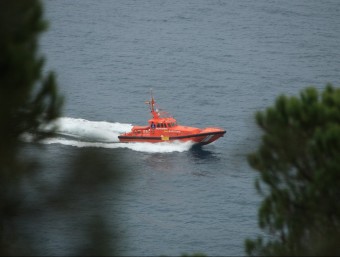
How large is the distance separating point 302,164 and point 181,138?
7123cm

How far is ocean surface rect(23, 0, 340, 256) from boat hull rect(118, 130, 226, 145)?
2.91ft

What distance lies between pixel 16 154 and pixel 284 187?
12.1m

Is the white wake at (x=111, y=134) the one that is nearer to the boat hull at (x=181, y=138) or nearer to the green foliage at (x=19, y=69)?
the boat hull at (x=181, y=138)

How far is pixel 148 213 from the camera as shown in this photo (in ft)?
251

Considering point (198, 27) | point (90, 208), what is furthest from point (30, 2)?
point (198, 27)

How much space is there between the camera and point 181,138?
97500 mm

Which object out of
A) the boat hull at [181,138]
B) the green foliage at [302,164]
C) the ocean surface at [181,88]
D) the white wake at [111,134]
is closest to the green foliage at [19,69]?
the ocean surface at [181,88]

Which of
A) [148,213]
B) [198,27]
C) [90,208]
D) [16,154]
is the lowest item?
[90,208]

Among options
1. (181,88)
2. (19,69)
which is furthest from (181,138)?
(19,69)

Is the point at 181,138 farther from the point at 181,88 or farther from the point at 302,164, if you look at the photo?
the point at 302,164

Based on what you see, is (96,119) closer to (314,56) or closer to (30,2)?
(314,56)

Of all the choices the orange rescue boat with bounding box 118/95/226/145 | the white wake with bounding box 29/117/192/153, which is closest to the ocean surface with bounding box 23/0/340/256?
the white wake with bounding box 29/117/192/153

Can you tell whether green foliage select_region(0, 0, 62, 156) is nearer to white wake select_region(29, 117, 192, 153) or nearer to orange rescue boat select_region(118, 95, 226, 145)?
white wake select_region(29, 117, 192, 153)

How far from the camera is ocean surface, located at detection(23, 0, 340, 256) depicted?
70375mm
